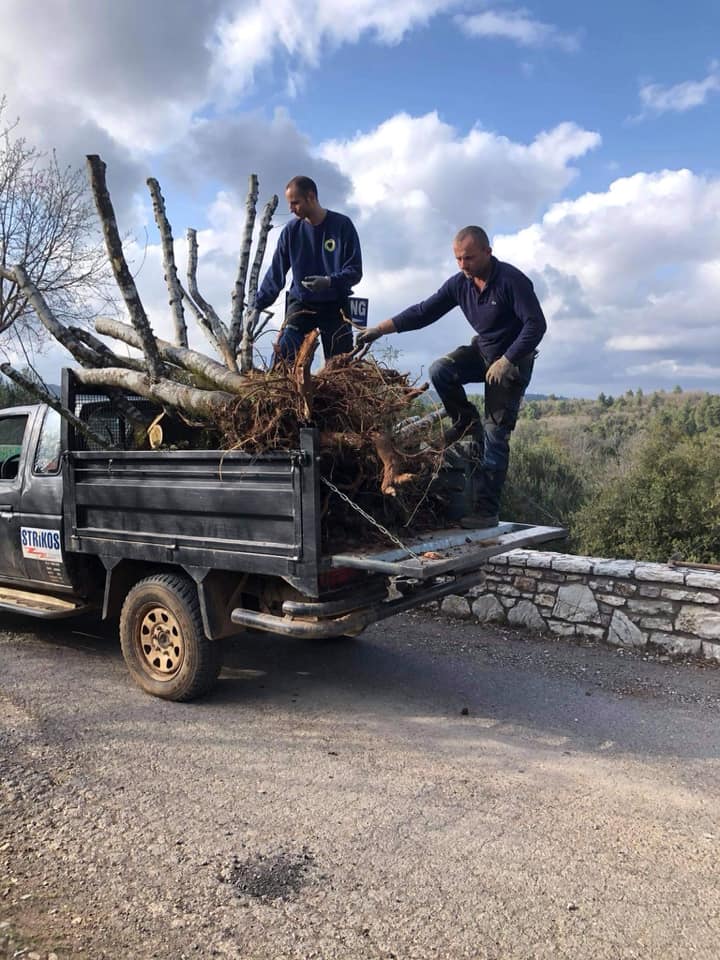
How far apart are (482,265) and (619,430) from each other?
67.0 feet

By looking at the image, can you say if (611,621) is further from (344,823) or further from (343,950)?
(343,950)

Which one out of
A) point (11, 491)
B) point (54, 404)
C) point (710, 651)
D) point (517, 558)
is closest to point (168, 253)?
point (54, 404)

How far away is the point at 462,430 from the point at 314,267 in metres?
1.92

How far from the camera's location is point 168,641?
4.66 meters

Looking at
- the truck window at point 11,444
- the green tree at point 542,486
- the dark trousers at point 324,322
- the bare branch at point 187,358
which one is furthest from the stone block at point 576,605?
the truck window at point 11,444

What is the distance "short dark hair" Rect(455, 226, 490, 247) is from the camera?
4828 millimetres

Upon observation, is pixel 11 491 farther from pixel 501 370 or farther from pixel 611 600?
pixel 611 600

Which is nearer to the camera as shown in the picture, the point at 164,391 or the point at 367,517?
the point at 367,517

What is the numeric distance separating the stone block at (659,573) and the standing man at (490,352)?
1765 millimetres

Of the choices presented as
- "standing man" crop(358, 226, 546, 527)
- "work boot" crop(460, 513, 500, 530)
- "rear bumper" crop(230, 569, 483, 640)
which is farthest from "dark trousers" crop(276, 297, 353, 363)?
"rear bumper" crop(230, 569, 483, 640)

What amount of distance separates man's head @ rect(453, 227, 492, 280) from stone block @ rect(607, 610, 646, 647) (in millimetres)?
3137

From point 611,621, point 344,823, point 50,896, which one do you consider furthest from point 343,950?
point 611,621

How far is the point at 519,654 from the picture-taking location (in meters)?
5.89

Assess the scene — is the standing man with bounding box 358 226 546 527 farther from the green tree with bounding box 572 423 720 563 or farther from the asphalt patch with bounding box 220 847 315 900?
the green tree with bounding box 572 423 720 563
